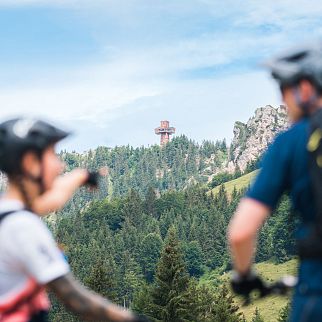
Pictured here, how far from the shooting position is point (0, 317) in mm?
4438

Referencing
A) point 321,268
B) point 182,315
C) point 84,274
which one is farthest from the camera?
Result: point 84,274

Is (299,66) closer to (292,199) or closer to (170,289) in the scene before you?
(292,199)

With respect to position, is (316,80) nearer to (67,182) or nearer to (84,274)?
(67,182)

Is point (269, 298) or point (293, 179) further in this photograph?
point (269, 298)

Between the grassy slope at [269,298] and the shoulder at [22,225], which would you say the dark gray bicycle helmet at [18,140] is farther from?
the grassy slope at [269,298]

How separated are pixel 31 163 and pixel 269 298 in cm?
16324

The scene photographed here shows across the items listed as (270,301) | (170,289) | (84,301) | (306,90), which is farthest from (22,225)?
(270,301)

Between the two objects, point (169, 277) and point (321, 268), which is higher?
point (321, 268)

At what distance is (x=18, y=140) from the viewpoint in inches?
174

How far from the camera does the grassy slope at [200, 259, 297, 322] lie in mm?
143875

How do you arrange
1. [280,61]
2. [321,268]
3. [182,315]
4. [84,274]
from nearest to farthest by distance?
[321,268] < [280,61] < [182,315] < [84,274]

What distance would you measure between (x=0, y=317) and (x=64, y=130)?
112cm

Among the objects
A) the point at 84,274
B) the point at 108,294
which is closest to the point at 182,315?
→ the point at 108,294

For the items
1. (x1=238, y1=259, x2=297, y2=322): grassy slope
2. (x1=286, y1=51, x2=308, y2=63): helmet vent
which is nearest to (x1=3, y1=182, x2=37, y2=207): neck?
(x1=286, y1=51, x2=308, y2=63): helmet vent
